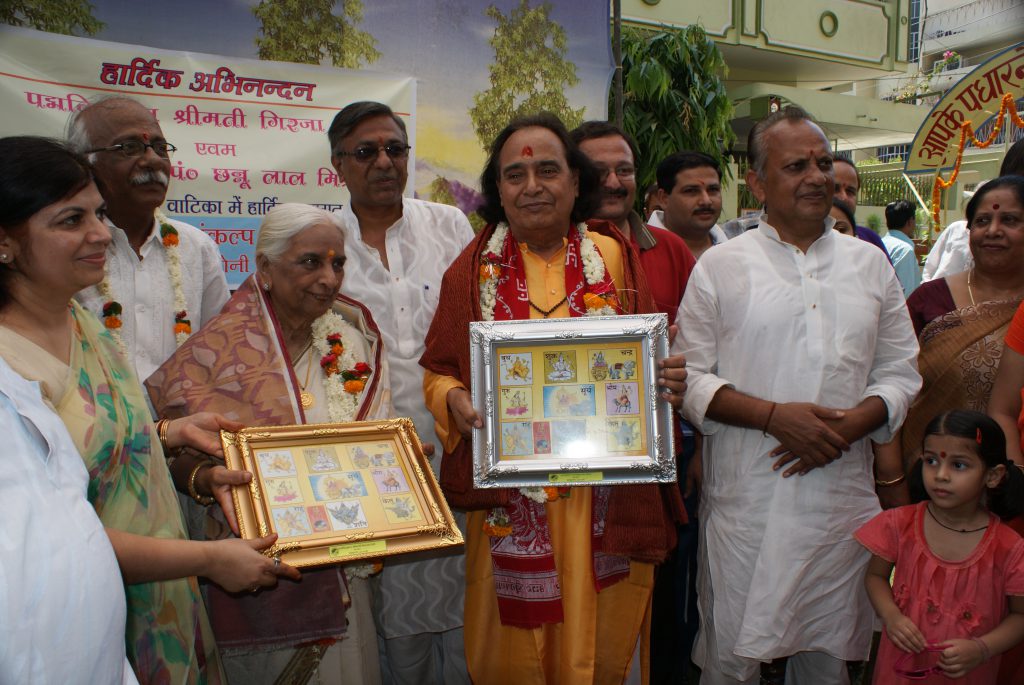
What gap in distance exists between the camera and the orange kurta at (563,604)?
312cm

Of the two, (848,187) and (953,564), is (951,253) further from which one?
(953,564)

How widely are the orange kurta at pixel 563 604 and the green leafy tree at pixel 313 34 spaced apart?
2701mm

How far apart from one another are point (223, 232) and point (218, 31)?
1.21m

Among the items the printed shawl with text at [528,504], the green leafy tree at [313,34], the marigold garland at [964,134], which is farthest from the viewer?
the marigold garland at [964,134]

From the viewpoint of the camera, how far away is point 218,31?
4.88 meters

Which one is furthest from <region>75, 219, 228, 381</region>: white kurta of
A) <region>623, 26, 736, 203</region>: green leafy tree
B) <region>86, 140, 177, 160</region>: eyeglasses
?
<region>623, 26, 736, 203</region>: green leafy tree

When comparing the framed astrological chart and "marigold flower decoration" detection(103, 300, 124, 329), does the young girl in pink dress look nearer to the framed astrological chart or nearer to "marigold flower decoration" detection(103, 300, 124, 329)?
the framed astrological chart

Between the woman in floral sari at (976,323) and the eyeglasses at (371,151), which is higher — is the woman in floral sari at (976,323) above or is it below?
below

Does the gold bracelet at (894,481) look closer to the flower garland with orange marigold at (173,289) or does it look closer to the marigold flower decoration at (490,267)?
the marigold flower decoration at (490,267)

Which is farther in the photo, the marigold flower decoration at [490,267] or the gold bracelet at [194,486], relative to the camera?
the marigold flower decoration at [490,267]

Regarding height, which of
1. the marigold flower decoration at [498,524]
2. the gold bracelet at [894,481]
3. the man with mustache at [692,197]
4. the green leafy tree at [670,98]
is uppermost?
the green leafy tree at [670,98]

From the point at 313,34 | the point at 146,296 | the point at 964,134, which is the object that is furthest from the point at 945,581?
the point at 964,134

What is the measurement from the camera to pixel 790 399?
122 inches

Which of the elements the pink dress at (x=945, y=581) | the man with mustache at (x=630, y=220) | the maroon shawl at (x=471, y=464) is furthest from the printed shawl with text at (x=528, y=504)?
the pink dress at (x=945, y=581)
